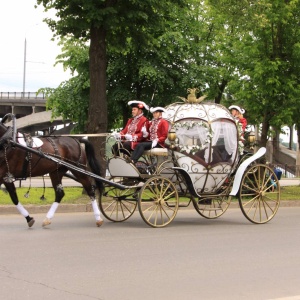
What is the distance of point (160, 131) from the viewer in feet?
42.5

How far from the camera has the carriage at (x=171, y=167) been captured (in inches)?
487

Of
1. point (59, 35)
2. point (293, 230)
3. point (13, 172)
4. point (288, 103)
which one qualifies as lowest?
point (293, 230)

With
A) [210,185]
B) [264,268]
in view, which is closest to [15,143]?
[210,185]

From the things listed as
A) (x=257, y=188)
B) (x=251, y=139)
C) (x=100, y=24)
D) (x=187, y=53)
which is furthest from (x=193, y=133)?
(x=187, y=53)

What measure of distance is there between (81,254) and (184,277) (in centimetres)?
199

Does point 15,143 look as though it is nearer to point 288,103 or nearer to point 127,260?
point 127,260

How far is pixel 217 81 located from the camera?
32.0 meters

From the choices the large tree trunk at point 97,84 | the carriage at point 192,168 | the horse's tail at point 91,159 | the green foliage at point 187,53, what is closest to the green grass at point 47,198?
the large tree trunk at point 97,84

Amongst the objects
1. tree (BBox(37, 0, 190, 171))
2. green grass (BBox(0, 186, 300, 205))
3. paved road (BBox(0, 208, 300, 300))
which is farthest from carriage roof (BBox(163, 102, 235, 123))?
tree (BBox(37, 0, 190, 171))

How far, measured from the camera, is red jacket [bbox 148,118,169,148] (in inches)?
509

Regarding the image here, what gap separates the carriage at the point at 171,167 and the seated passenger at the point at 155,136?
14 cm

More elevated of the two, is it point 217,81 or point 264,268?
point 217,81

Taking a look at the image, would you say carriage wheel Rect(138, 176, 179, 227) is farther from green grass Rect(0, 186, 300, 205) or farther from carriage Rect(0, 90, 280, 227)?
green grass Rect(0, 186, 300, 205)

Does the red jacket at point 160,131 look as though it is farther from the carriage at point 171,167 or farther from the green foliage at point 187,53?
the green foliage at point 187,53
